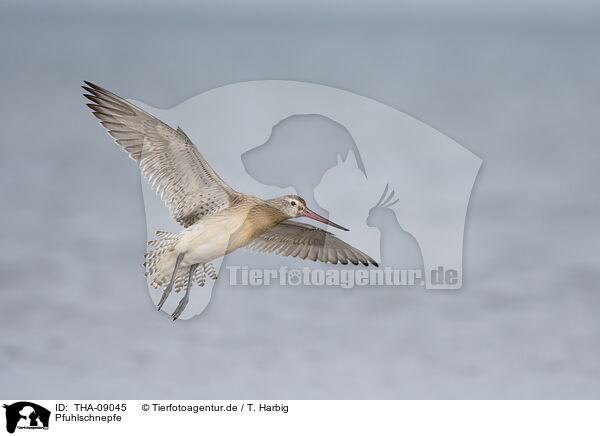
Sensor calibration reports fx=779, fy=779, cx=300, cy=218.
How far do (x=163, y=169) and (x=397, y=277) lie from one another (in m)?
1.20

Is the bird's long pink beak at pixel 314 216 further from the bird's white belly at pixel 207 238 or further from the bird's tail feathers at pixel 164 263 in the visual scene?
the bird's tail feathers at pixel 164 263

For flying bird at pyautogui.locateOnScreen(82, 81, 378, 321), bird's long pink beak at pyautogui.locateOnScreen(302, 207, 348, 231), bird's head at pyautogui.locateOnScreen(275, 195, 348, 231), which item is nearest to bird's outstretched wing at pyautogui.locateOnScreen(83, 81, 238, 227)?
flying bird at pyautogui.locateOnScreen(82, 81, 378, 321)

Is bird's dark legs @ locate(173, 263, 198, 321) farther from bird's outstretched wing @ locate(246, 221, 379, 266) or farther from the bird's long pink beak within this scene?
the bird's long pink beak

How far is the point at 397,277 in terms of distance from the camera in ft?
11.9

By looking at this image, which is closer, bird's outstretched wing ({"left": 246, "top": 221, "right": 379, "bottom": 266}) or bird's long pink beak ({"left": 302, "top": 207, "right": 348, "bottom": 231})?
bird's long pink beak ({"left": 302, "top": 207, "right": 348, "bottom": 231})

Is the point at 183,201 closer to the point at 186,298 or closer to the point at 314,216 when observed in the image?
the point at 186,298

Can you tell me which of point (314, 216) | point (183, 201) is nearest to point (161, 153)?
point (183, 201)

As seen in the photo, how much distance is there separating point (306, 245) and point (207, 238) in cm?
52

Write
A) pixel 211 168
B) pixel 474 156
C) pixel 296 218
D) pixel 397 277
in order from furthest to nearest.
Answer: pixel 474 156 < pixel 397 277 < pixel 296 218 < pixel 211 168

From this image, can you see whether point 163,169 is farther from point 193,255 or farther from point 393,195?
point 393,195

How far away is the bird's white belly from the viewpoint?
3168mm

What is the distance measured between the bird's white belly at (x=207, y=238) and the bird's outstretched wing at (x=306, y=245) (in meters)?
0.22
